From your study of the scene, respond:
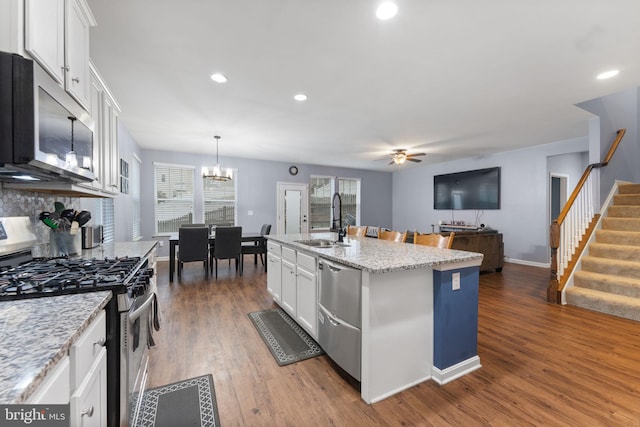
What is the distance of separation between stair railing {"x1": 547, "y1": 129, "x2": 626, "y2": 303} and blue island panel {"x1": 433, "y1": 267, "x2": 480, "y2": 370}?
2.30 meters

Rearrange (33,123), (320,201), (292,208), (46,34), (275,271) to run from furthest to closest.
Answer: (320,201) < (292,208) < (275,271) < (46,34) < (33,123)

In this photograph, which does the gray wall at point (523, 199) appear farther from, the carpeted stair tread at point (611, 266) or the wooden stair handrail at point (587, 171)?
the carpeted stair tread at point (611, 266)

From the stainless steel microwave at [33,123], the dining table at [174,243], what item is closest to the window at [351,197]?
the dining table at [174,243]

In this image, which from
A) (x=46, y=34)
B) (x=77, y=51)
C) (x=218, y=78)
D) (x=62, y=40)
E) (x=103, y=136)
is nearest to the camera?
(x=46, y=34)

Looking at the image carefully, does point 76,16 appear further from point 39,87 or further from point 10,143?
point 10,143

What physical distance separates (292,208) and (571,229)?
5878 millimetres

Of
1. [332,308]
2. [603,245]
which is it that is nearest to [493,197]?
[603,245]

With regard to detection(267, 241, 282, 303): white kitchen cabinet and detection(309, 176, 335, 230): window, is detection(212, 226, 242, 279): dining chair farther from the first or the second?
detection(309, 176, 335, 230): window

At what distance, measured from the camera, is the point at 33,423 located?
0.60 metres

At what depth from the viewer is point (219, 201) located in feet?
22.7

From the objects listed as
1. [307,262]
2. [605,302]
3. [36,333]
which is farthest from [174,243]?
[605,302]

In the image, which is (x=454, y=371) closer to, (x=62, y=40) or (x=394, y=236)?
(x=394, y=236)

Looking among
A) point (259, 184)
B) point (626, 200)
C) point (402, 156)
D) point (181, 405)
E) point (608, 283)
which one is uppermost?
point (402, 156)

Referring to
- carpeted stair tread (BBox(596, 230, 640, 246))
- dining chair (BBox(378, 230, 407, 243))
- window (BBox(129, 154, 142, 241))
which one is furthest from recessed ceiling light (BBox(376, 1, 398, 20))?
window (BBox(129, 154, 142, 241))
